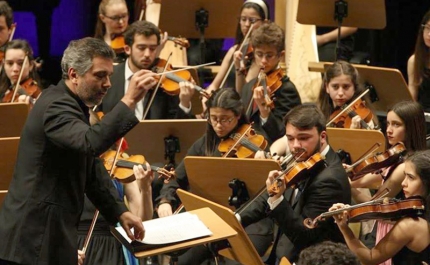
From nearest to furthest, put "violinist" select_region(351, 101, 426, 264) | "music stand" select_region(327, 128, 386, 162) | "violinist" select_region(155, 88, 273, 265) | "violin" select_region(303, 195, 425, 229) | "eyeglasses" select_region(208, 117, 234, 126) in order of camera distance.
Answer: "violin" select_region(303, 195, 425, 229) → "violinist" select_region(351, 101, 426, 264) → "music stand" select_region(327, 128, 386, 162) → "violinist" select_region(155, 88, 273, 265) → "eyeglasses" select_region(208, 117, 234, 126)

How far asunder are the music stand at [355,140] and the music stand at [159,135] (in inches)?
28.8

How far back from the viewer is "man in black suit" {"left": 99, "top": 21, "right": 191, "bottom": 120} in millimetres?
5469

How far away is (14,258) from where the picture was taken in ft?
10.8

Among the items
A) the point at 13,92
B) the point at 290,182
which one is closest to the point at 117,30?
the point at 13,92

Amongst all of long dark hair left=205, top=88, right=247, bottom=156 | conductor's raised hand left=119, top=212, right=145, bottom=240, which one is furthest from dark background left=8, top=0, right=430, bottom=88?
conductor's raised hand left=119, top=212, right=145, bottom=240

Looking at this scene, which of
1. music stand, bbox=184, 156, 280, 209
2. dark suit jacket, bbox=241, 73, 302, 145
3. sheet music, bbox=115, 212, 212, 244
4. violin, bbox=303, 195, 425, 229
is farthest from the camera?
dark suit jacket, bbox=241, 73, 302, 145

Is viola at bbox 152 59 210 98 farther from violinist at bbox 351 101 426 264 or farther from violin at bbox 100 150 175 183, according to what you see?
violinist at bbox 351 101 426 264

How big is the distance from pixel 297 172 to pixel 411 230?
53 cm

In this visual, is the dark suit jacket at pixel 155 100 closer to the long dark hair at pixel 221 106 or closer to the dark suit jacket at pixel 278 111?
the dark suit jacket at pixel 278 111

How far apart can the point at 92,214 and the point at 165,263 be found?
0.73 m

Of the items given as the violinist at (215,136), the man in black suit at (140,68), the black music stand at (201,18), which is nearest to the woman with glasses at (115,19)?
the black music stand at (201,18)

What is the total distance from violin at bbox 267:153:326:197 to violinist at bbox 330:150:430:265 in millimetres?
247

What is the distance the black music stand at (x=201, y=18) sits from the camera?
5945 mm

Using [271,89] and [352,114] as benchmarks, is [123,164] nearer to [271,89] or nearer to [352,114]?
[271,89]
